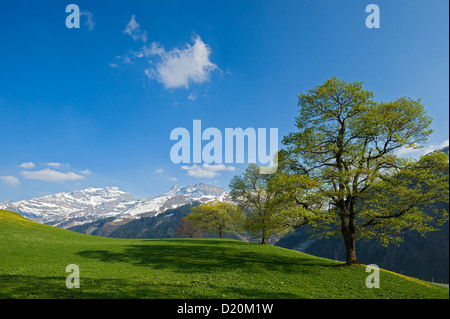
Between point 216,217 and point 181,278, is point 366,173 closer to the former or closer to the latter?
point 181,278

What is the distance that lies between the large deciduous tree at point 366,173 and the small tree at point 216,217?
47.7 metres

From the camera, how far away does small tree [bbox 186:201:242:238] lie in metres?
71.3

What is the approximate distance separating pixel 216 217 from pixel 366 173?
5734 centimetres

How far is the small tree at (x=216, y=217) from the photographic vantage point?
71312 millimetres

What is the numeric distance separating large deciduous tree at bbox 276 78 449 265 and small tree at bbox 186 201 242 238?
4769cm

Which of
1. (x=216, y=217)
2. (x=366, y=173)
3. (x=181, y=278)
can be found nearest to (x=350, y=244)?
(x=366, y=173)

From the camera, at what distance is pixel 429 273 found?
190750 millimetres

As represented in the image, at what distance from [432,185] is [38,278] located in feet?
112

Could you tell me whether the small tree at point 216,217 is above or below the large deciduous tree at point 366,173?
below

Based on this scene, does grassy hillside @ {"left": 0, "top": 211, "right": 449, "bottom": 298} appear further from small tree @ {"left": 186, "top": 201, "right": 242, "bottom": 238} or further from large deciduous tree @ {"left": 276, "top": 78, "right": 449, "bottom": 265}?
small tree @ {"left": 186, "top": 201, "right": 242, "bottom": 238}

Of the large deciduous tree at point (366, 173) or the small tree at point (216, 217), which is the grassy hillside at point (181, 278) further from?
the small tree at point (216, 217)

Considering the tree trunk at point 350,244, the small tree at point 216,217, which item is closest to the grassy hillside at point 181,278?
the tree trunk at point 350,244

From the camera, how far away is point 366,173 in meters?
21.8

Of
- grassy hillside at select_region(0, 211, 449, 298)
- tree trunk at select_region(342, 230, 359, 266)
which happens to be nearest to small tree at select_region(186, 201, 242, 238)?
grassy hillside at select_region(0, 211, 449, 298)
